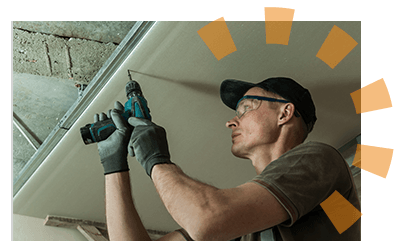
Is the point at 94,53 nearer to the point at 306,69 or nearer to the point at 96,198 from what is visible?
the point at 96,198

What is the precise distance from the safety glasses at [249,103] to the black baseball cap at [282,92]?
21 millimetres

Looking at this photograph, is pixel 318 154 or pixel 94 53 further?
pixel 94 53

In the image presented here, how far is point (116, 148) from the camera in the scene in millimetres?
1517

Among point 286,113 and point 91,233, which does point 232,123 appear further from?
point 91,233

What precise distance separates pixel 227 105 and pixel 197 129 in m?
0.18

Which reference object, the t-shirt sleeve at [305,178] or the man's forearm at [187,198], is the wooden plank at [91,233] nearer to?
the man's forearm at [187,198]

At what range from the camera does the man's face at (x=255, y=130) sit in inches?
57.7

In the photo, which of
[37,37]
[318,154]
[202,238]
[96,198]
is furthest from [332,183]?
[37,37]

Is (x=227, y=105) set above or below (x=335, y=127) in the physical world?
above

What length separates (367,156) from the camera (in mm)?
1510

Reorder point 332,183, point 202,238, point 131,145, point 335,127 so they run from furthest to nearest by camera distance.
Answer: point 335,127, point 131,145, point 332,183, point 202,238

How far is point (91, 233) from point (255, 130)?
0.81m

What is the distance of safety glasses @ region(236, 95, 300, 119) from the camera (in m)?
1.53

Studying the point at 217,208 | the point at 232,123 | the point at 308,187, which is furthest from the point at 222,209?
the point at 232,123
